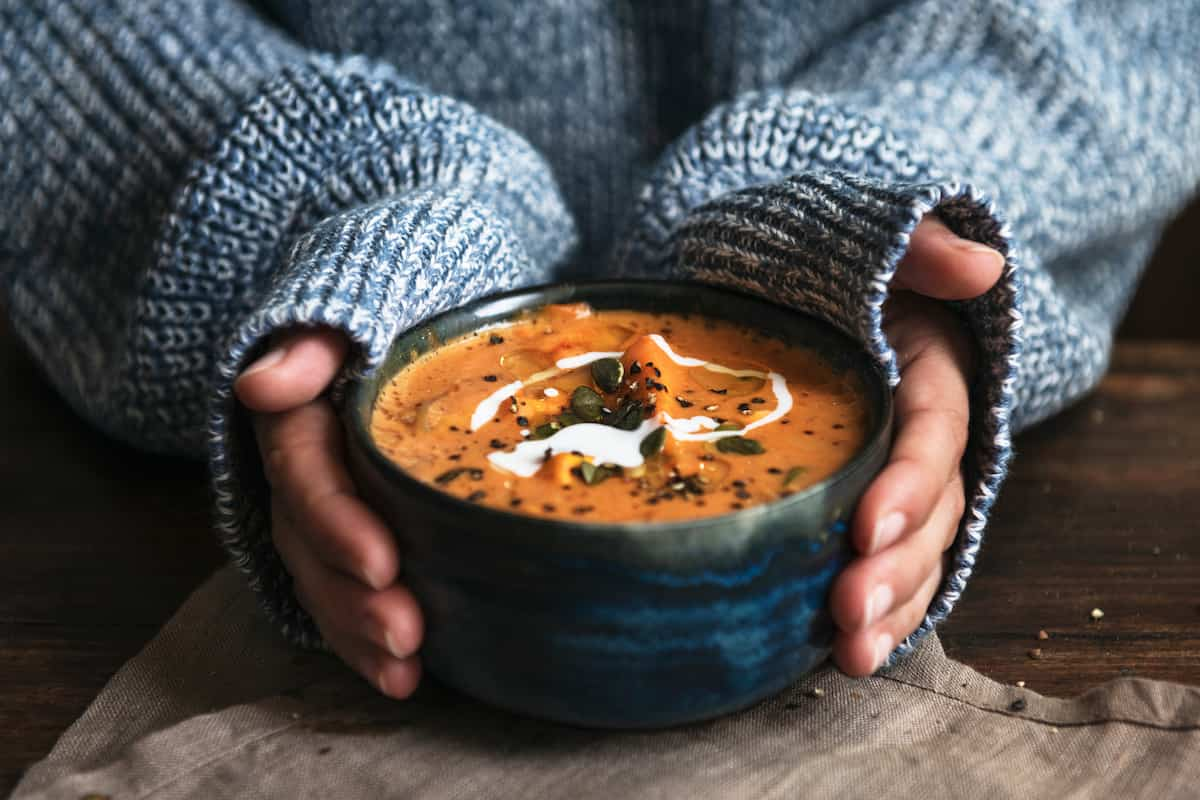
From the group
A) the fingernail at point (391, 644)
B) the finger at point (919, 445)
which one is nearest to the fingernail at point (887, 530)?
the finger at point (919, 445)

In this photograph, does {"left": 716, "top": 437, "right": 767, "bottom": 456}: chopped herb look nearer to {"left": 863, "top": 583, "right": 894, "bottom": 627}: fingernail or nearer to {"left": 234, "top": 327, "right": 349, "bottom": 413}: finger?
{"left": 863, "top": 583, "right": 894, "bottom": 627}: fingernail

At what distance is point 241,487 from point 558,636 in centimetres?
23

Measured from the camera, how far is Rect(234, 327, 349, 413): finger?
0.55 m

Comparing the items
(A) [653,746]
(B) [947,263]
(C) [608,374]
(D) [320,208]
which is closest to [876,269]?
(B) [947,263]

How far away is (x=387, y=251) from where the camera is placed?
2.03 ft

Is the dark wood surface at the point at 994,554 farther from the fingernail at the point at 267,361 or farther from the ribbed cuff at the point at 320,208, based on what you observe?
the fingernail at the point at 267,361

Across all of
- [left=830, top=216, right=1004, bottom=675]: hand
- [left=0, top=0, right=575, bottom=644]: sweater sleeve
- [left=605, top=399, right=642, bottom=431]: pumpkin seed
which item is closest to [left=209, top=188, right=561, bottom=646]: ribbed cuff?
[left=0, top=0, right=575, bottom=644]: sweater sleeve

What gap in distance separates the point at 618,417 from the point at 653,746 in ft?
0.49

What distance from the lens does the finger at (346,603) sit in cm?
51

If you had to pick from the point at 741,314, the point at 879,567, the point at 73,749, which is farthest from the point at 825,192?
the point at 73,749

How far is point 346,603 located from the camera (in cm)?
54

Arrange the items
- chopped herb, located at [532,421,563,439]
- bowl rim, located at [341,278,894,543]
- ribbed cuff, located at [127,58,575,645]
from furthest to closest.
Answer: ribbed cuff, located at [127,58,575,645] < chopped herb, located at [532,421,563,439] < bowl rim, located at [341,278,894,543]

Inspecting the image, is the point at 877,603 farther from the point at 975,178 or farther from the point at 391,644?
the point at 975,178

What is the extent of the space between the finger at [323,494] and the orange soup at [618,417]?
3cm
